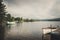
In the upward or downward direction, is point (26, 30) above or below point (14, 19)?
below

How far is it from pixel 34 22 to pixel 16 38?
0.56 meters

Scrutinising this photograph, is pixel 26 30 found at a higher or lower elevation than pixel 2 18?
lower

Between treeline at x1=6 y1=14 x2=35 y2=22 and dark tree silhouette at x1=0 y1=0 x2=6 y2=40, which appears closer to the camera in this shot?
treeline at x1=6 y1=14 x2=35 y2=22

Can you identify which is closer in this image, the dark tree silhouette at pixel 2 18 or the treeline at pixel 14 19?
the treeline at pixel 14 19

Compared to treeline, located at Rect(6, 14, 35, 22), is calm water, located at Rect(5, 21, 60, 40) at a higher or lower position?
lower

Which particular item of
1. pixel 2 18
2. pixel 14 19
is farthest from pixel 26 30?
pixel 2 18

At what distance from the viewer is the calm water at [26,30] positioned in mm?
3441

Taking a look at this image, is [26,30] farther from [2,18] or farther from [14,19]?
[2,18]

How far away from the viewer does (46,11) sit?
334 cm

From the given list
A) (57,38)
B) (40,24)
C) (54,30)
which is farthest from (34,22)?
(57,38)

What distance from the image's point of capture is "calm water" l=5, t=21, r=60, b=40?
135 inches

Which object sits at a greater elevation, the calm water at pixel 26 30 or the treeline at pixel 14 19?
the treeline at pixel 14 19

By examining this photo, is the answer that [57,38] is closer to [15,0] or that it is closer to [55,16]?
[55,16]

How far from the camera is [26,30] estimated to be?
3.48 metres
